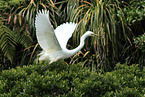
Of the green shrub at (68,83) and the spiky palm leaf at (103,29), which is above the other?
the spiky palm leaf at (103,29)

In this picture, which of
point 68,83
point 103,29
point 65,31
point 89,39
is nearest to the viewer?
point 68,83

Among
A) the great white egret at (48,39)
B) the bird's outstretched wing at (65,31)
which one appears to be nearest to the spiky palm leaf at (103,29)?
the bird's outstretched wing at (65,31)

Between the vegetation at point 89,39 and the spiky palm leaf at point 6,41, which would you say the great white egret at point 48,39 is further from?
the spiky palm leaf at point 6,41

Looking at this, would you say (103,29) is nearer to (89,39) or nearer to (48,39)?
(89,39)

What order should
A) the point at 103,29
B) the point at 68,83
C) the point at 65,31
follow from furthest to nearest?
the point at 103,29
the point at 65,31
the point at 68,83

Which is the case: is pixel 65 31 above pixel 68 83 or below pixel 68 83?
above

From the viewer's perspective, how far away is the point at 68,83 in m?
2.50

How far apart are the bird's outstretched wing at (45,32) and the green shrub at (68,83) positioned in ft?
1.10

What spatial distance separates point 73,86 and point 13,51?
2.49 metres

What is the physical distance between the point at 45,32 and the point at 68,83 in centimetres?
71

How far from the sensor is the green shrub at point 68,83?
222 cm

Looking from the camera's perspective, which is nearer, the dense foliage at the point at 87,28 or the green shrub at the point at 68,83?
the green shrub at the point at 68,83

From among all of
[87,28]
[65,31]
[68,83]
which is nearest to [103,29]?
[87,28]

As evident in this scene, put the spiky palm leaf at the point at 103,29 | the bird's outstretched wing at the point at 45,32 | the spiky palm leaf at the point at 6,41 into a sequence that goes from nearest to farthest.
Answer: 1. the bird's outstretched wing at the point at 45,32
2. the spiky palm leaf at the point at 103,29
3. the spiky palm leaf at the point at 6,41
